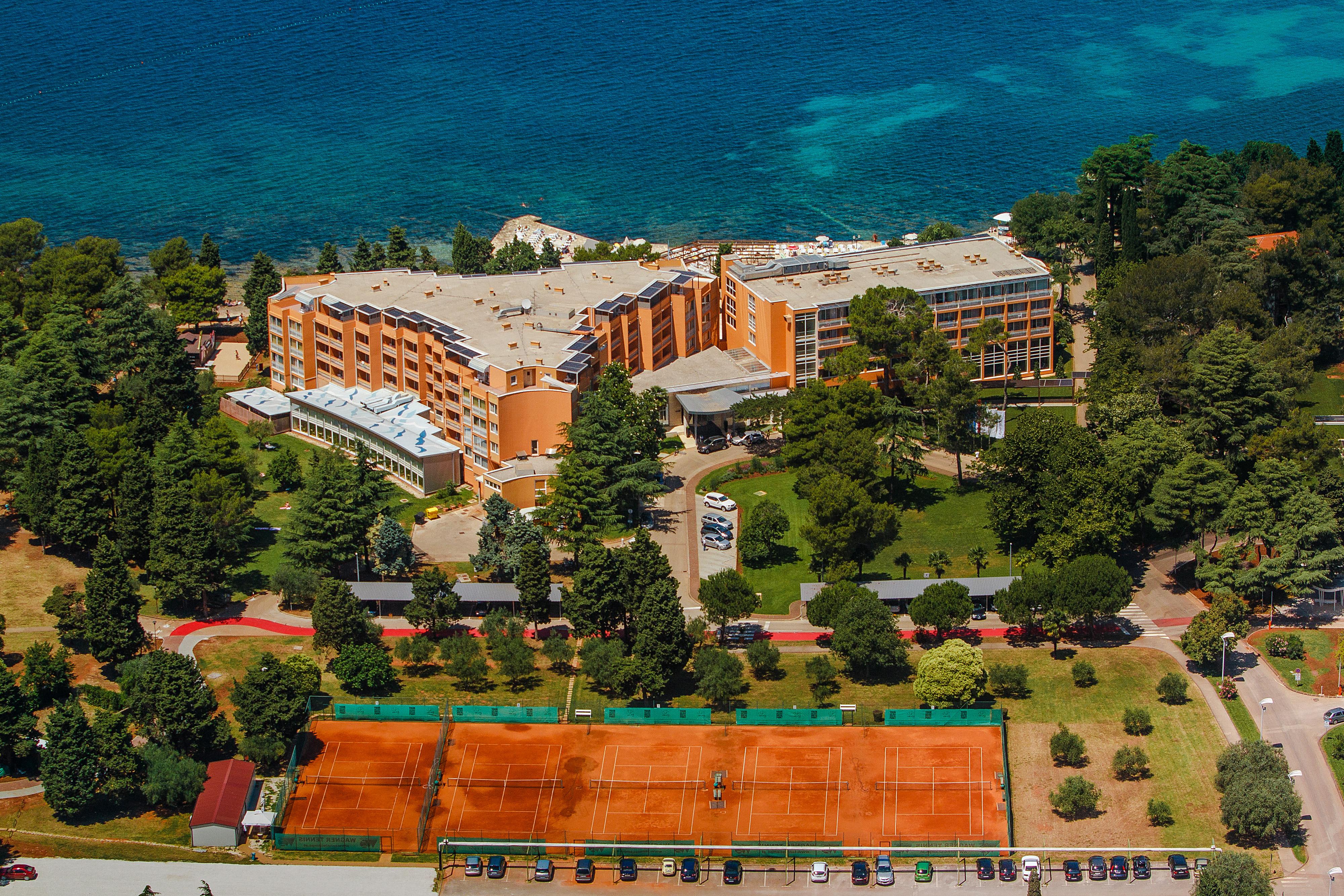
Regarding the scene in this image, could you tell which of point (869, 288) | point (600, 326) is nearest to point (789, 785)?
point (600, 326)

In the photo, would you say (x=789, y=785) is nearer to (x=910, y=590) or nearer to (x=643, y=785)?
(x=643, y=785)

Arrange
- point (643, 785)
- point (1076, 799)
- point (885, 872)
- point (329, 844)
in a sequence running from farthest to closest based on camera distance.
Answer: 1. point (643, 785)
2. point (1076, 799)
3. point (329, 844)
4. point (885, 872)

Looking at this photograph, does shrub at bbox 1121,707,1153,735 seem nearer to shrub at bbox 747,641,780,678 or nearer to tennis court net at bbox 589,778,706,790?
shrub at bbox 747,641,780,678

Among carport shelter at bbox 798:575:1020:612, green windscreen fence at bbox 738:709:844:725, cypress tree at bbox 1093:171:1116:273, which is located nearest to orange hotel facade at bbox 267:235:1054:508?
cypress tree at bbox 1093:171:1116:273

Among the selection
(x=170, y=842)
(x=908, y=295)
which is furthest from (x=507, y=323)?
(x=170, y=842)

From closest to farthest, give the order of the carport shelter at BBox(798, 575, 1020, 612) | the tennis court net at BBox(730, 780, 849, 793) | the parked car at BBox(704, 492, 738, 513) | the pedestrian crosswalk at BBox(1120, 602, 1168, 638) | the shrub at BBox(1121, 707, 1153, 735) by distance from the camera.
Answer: the tennis court net at BBox(730, 780, 849, 793) → the shrub at BBox(1121, 707, 1153, 735) → the pedestrian crosswalk at BBox(1120, 602, 1168, 638) → the carport shelter at BBox(798, 575, 1020, 612) → the parked car at BBox(704, 492, 738, 513)

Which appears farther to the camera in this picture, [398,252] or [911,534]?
[398,252]

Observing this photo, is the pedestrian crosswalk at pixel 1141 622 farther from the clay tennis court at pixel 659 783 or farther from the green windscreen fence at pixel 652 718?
the green windscreen fence at pixel 652 718

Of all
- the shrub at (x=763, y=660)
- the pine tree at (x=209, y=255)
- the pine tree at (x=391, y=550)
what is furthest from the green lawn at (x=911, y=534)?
the pine tree at (x=209, y=255)
